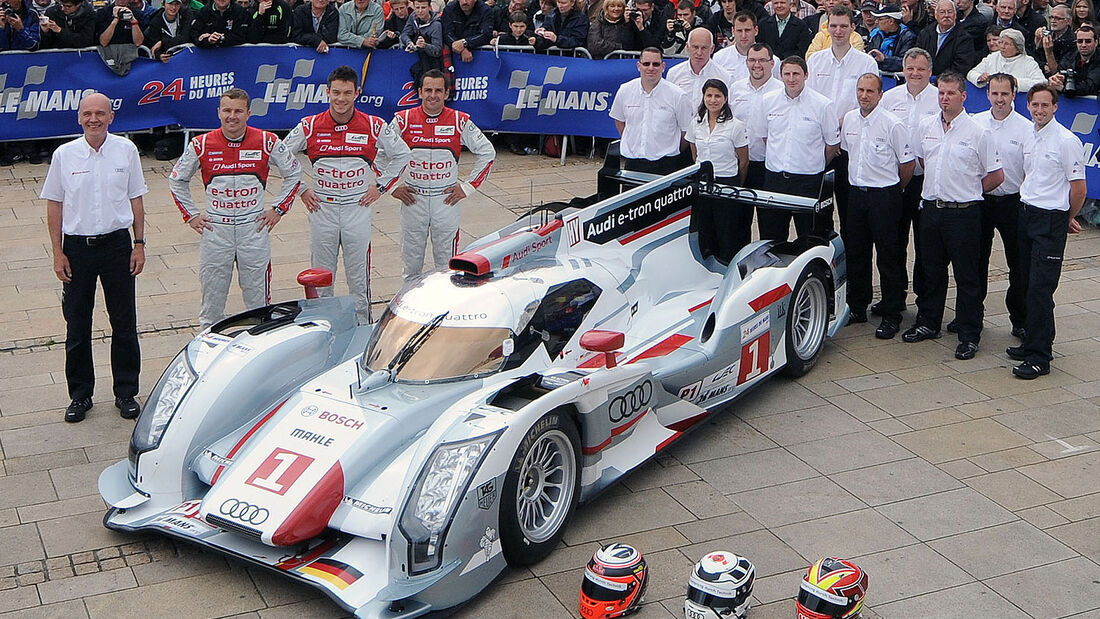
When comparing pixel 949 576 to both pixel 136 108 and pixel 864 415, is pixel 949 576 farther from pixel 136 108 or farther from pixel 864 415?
pixel 136 108

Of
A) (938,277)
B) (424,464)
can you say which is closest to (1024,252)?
(938,277)

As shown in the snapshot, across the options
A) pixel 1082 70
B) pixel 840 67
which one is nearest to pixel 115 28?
pixel 840 67

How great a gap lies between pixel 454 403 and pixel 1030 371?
441 cm

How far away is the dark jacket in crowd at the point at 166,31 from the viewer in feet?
47.8

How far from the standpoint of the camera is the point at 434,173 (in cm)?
951

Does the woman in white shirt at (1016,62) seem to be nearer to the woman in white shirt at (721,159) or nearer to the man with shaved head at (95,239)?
the woman in white shirt at (721,159)

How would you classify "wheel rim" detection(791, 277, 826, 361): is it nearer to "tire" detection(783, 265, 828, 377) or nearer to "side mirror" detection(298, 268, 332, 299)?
"tire" detection(783, 265, 828, 377)

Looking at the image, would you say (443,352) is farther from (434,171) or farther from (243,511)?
(434,171)

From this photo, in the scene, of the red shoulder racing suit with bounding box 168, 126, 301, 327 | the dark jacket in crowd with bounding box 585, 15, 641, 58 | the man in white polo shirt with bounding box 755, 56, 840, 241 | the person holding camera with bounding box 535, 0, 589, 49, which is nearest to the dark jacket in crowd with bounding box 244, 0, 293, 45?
the person holding camera with bounding box 535, 0, 589, 49

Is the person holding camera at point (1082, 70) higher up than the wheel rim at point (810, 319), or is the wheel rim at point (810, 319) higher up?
the person holding camera at point (1082, 70)

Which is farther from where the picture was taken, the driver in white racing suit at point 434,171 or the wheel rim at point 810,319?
the driver in white racing suit at point 434,171

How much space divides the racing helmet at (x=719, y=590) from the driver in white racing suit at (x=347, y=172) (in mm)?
4075

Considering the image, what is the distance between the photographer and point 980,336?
30.6 feet

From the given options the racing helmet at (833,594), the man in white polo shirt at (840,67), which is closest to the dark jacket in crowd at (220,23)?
the man in white polo shirt at (840,67)
